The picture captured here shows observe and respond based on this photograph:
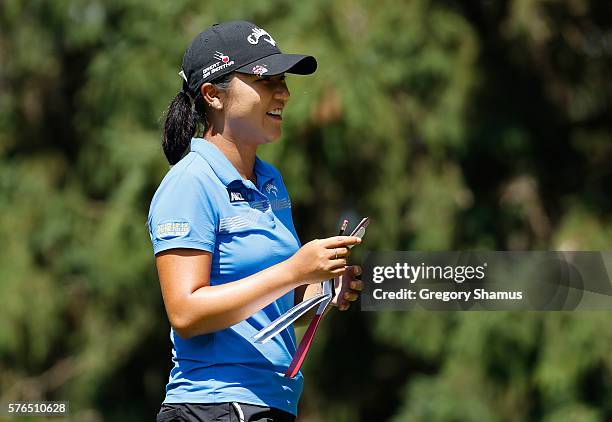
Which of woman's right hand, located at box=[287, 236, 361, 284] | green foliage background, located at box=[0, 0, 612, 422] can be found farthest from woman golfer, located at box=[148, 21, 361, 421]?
green foliage background, located at box=[0, 0, 612, 422]

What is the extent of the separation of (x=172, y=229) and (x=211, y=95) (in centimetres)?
32

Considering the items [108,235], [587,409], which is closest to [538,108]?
[587,409]

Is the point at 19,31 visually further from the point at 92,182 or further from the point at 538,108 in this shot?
the point at 538,108

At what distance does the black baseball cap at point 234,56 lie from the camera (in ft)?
6.57

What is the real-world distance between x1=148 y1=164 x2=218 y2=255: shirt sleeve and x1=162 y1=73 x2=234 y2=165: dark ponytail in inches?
8.2

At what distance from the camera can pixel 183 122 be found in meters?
2.12

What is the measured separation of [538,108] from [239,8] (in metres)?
1.87

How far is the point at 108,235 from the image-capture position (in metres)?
5.86
